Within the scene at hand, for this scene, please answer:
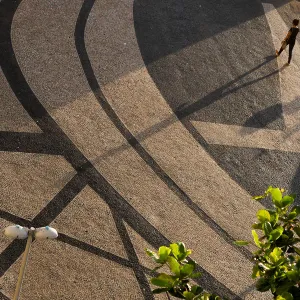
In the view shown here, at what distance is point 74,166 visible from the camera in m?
11.9

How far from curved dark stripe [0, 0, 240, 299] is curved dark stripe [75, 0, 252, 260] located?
0.99 metres

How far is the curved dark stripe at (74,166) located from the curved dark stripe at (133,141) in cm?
99

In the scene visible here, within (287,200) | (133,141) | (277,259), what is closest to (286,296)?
(277,259)

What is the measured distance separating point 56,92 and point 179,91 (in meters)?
2.85

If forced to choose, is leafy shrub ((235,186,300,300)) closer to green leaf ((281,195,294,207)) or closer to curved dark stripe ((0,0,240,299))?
green leaf ((281,195,294,207))

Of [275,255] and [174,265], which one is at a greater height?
[174,265]

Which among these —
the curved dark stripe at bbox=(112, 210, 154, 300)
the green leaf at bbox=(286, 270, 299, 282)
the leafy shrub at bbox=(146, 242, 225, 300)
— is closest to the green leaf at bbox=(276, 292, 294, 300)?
the green leaf at bbox=(286, 270, 299, 282)

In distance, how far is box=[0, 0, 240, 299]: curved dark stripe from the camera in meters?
10.7

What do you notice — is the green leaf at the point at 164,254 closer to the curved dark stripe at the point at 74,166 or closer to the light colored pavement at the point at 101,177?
the light colored pavement at the point at 101,177

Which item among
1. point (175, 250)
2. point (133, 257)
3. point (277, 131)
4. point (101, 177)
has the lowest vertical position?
point (133, 257)

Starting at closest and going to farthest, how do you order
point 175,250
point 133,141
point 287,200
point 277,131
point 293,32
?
point 175,250 < point 287,200 < point 133,141 < point 277,131 < point 293,32

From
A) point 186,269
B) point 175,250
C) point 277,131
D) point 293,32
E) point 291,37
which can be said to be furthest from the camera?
point 291,37

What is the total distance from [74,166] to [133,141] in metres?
1.48

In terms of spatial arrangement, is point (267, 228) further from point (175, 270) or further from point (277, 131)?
point (277, 131)
